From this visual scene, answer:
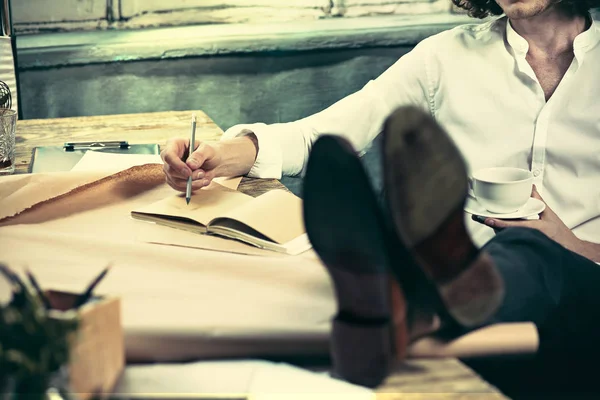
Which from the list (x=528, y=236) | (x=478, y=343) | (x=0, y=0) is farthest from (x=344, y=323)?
(x=0, y=0)

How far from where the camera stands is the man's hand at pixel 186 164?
110 cm

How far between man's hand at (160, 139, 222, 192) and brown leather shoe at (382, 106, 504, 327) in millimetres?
595

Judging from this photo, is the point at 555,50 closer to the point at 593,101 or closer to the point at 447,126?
the point at 593,101

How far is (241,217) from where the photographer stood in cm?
93

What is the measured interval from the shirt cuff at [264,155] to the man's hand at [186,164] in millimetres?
123

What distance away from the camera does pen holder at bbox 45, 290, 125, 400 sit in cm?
50

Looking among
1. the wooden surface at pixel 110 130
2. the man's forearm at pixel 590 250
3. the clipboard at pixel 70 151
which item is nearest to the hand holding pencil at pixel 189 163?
the clipboard at pixel 70 151

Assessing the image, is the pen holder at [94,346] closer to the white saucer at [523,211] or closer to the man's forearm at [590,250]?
the white saucer at [523,211]

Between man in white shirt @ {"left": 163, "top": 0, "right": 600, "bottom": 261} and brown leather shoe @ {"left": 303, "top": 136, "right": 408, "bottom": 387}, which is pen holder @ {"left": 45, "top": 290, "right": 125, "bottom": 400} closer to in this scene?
brown leather shoe @ {"left": 303, "top": 136, "right": 408, "bottom": 387}

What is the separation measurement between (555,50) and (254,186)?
2.32 ft

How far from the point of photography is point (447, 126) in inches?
61.1

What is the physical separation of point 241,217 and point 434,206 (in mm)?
414

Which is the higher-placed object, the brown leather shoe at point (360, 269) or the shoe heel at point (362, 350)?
the brown leather shoe at point (360, 269)

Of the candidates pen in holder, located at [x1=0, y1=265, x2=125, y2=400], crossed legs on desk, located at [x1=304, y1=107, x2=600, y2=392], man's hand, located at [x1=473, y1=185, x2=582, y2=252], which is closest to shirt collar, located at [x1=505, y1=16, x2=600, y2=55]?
man's hand, located at [x1=473, y1=185, x2=582, y2=252]
